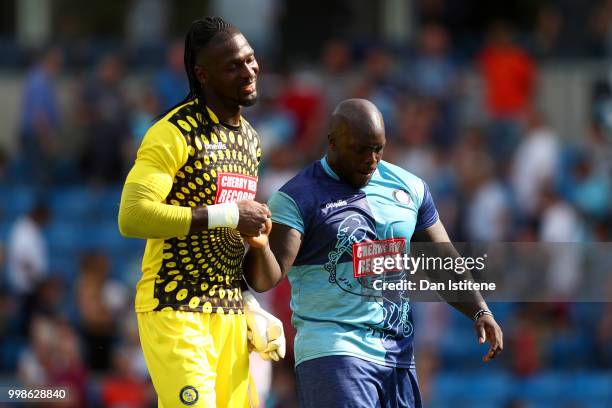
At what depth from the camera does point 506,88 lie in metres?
14.9

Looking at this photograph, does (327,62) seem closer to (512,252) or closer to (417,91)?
(417,91)

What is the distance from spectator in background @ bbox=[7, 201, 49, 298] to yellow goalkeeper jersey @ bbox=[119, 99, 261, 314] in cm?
785

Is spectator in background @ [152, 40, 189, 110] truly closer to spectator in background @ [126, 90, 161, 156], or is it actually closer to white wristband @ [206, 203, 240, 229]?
spectator in background @ [126, 90, 161, 156]

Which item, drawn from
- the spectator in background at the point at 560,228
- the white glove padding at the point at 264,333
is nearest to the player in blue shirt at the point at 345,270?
the white glove padding at the point at 264,333

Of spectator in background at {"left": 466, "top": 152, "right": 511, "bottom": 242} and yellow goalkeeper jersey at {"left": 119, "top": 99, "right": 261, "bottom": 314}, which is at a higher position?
spectator in background at {"left": 466, "top": 152, "right": 511, "bottom": 242}

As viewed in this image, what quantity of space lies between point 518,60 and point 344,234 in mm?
9317

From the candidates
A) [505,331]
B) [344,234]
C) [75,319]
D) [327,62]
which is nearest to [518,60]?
[327,62]

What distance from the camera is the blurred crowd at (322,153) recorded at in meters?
12.7

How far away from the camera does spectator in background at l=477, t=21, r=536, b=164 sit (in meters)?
14.7

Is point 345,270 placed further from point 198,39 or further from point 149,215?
point 198,39

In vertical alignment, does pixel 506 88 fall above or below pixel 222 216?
above

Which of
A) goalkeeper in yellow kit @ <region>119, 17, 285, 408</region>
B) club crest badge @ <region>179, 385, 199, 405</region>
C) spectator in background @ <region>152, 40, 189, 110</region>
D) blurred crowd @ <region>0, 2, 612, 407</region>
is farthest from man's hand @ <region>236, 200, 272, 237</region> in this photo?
spectator in background @ <region>152, 40, 189, 110</region>

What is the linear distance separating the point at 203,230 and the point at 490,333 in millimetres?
1549

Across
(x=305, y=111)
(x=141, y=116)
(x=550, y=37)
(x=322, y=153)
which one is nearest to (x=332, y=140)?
(x=322, y=153)
